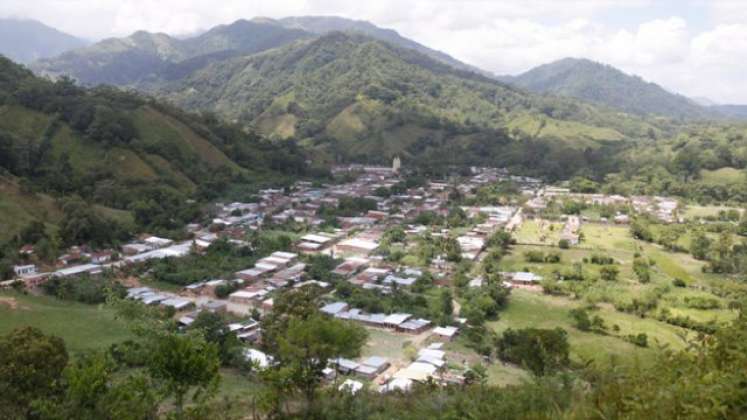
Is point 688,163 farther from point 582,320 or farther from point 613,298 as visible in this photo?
point 582,320

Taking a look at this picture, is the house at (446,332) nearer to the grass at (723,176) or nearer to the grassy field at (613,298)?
the grassy field at (613,298)

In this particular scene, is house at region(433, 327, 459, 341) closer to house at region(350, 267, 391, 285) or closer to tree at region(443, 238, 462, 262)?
house at region(350, 267, 391, 285)

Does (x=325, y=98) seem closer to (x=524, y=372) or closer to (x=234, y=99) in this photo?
(x=234, y=99)

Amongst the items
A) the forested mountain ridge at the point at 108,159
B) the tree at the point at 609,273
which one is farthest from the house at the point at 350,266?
the tree at the point at 609,273

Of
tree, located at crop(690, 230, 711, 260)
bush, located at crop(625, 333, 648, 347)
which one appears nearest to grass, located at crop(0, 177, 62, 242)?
bush, located at crop(625, 333, 648, 347)

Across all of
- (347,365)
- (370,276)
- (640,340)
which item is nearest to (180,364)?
(347,365)

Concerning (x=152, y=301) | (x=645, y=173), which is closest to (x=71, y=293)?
(x=152, y=301)
